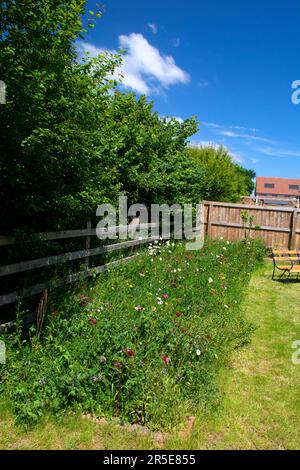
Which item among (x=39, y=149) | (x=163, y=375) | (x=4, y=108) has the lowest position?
(x=163, y=375)

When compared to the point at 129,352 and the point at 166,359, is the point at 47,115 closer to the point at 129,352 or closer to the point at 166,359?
the point at 129,352

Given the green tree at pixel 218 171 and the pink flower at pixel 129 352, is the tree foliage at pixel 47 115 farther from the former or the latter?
the green tree at pixel 218 171

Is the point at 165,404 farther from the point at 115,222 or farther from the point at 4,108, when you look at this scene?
the point at 115,222

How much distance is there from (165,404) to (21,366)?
1.47 m

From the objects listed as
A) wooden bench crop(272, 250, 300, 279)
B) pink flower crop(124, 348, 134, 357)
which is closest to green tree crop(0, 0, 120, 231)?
pink flower crop(124, 348, 134, 357)

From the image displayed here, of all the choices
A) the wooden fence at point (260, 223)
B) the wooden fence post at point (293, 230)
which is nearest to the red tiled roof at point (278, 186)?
the wooden fence at point (260, 223)

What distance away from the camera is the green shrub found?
118 inches

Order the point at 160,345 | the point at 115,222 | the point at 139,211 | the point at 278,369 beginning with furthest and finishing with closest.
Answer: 1. the point at 139,211
2. the point at 115,222
3. the point at 278,369
4. the point at 160,345

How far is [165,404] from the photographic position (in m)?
2.99

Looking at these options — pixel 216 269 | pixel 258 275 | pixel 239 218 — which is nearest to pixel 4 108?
pixel 216 269

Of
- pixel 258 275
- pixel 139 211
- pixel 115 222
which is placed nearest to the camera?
pixel 115 222

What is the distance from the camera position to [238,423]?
3111 millimetres

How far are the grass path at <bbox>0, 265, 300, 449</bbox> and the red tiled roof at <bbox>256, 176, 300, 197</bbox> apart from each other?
100 meters

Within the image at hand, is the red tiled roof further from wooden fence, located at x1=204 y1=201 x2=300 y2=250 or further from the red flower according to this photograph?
the red flower
